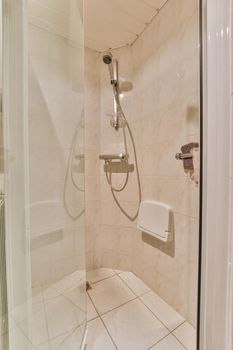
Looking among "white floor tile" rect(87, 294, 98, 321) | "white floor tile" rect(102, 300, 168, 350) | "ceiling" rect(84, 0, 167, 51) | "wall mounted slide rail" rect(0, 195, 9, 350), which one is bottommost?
"white floor tile" rect(102, 300, 168, 350)

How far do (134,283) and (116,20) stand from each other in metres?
2.10

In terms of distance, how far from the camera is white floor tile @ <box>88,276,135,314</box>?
1338 millimetres

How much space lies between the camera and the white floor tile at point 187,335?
104cm

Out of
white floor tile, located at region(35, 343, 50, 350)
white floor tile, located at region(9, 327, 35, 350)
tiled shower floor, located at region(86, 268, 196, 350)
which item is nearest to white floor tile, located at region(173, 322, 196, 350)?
tiled shower floor, located at region(86, 268, 196, 350)

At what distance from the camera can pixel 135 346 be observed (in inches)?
40.8

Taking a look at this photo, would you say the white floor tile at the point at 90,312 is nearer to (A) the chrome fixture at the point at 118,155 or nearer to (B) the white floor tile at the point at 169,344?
(B) the white floor tile at the point at 169,344

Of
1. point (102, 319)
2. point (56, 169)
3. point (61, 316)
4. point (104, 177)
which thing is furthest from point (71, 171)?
point (102, 319)

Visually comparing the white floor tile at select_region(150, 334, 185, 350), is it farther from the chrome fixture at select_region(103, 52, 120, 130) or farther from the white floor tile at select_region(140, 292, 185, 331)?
the chrome fixture at select_region(103, 52, 120, 130)

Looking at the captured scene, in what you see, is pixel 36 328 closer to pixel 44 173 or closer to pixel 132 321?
pixel 44 173

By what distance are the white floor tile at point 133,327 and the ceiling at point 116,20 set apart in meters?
2.08

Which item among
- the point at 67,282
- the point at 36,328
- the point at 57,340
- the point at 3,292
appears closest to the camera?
the point at 3,292

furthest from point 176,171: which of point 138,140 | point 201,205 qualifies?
point 201,205

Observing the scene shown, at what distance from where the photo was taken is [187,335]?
1.10m

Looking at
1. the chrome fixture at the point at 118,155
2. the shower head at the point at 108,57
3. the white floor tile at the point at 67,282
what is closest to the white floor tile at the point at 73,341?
the white floor tile at the point at 67,282
